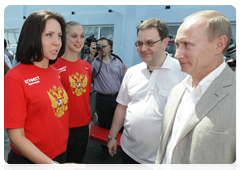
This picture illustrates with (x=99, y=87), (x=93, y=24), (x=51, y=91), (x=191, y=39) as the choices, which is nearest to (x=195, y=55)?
(x=191, y=39)

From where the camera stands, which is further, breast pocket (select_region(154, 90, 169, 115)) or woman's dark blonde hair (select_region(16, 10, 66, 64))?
breast pocket (select_region(154, 90, 169, 115))

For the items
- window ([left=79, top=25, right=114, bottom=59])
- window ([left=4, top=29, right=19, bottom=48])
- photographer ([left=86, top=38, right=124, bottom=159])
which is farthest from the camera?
window ([left=79, top=25, right=114, bottom=59])

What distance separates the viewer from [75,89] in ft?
5.84

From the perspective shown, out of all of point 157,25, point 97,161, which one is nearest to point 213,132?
point 157,25

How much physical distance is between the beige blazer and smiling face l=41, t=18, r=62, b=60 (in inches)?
43.3

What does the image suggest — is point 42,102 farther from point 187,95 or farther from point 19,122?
point 187,95

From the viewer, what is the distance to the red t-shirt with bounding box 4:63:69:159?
40.3 inches

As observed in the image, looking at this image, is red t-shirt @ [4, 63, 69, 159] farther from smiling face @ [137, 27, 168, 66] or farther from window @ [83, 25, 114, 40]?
window @ [83, 25, 114, 40]

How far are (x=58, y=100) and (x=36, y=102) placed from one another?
6.8 inches

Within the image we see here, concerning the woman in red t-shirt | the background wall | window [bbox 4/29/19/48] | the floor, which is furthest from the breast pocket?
the background wall

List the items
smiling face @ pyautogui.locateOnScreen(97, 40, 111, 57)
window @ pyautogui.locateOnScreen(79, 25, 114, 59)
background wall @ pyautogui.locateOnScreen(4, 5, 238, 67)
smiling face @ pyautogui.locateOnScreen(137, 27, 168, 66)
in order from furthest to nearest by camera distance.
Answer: background wall @ pyautogui.locateOnScreen(4, 5, 238, 67), window @ pyautogui.locateOnScreen(79, 25, 114, 59), smiling face @ pyautogui.locateOnScreen(97, 40, 111, 57), smiling face @ pyautogui.locateOnScreen(137, 27, 168, 66)

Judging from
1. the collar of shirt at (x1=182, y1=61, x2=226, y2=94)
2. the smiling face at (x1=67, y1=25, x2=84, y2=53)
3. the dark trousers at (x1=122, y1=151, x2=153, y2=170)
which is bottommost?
the dark trousers at (x1=122, y1=151, x2=153, y2=170)

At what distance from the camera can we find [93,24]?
196 inches

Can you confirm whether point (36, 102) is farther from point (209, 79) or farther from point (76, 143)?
point (209, 79)
